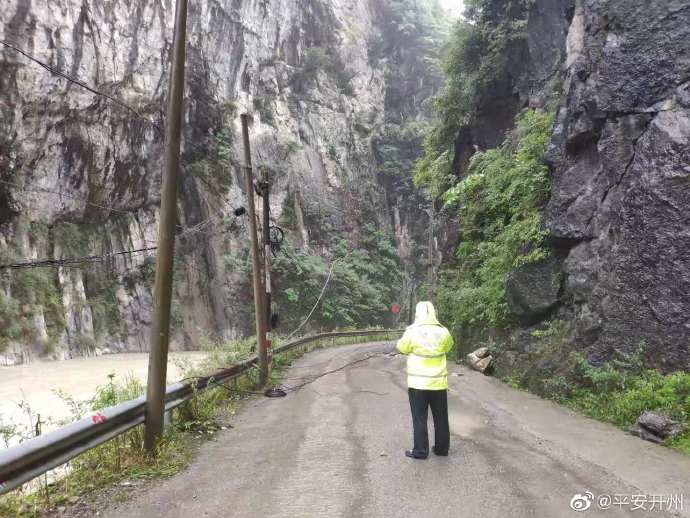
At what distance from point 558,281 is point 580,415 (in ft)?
10.2

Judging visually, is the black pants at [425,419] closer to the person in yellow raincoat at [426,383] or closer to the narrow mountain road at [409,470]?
the person in yellow raincoat at [426,383]

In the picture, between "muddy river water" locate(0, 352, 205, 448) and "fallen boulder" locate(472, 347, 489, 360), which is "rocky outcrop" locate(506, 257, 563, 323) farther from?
"muddy river water" locate(0, 352, 205, 448)

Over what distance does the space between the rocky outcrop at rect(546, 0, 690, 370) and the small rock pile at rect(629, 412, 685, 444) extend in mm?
1075

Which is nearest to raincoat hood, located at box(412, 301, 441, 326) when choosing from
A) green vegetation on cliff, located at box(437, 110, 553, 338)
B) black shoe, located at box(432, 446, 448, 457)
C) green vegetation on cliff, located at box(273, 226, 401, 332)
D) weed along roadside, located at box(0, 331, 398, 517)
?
black shoe, located at box(432, 446, 448, 457)

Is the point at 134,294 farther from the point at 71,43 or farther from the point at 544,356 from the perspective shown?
the point at 544,356

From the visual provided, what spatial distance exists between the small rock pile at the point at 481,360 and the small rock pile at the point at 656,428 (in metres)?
5.31

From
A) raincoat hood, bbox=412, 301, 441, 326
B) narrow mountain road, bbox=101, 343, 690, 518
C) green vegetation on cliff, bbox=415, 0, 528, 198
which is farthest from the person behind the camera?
green vegetation on cliff, bbox=415, 0, 528, 198

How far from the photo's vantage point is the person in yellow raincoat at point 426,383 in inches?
190

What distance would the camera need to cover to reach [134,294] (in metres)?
24.8

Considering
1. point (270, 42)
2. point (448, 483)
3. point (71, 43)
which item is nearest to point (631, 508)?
point (448, 483)

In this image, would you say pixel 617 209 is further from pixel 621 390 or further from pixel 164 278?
pixel 164 278

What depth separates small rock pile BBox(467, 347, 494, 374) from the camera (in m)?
11.3

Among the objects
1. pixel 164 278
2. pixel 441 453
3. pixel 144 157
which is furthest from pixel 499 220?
pixel 144 157

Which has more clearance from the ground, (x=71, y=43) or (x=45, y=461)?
(x=71, y=43)
